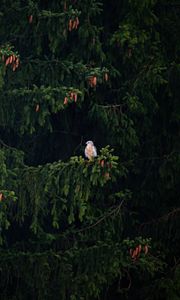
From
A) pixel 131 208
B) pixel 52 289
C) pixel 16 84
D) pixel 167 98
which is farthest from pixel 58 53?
pixel 52 289

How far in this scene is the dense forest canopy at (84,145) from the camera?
831cm

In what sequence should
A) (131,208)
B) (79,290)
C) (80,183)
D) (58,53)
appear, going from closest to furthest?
(80,183) < (79,290) < (58,53) < (131,208)

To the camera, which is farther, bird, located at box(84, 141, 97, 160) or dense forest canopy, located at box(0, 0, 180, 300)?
bird, located at box(84, 141, 97, 160)

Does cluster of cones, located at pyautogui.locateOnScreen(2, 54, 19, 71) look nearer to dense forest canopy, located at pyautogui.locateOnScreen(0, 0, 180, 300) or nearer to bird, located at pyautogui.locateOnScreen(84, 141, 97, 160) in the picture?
dense forest canopy, located at pyautogui.locateOnScreen(0, 0, 180, 300)

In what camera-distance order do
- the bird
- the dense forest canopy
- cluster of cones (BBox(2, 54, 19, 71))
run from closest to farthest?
cluster of cones (BBox(2, 54, 19, 71)) < the dense forest canopy < the bird

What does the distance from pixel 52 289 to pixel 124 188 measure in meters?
2.07

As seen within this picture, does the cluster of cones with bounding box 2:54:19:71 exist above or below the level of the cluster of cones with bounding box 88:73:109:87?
above

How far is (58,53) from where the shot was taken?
915 cm

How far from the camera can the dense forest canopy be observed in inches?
327

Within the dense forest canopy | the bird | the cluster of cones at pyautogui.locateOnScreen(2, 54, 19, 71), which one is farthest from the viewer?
the bird

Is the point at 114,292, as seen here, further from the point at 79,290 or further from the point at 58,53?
the point at 58,53

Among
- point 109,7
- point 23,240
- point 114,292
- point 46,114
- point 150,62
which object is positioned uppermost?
point 109,7

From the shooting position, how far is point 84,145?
31.7 ft

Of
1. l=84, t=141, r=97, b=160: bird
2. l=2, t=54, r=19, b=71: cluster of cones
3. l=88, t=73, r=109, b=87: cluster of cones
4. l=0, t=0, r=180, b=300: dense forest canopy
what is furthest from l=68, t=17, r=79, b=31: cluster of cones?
l=84, t=141, r=97, b=160: bird
